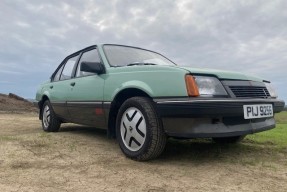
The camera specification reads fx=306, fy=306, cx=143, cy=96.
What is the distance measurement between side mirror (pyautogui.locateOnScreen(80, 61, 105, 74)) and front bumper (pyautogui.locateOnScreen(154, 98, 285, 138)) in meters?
1.22

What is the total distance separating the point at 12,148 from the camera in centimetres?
397

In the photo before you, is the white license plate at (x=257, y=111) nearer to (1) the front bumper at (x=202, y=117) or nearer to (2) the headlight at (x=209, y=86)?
(1) the front bumper at (x=202, y=117)

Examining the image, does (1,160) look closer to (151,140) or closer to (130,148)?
(130,148)

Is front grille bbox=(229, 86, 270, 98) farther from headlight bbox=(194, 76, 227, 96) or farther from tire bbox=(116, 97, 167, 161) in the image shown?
tire bbox=(116, 97, 167, 161)

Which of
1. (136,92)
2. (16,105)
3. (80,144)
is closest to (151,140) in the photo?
(136,92)

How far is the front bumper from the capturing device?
295cm

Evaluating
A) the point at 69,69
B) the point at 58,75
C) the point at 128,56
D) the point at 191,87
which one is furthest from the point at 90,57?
the point at 191,87

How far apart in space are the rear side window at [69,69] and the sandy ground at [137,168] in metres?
1.46

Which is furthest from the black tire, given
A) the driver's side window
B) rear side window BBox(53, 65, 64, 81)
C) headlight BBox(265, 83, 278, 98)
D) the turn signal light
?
rear side window BBox(53, 65, 64, 81)

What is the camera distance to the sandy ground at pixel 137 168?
2.59 m

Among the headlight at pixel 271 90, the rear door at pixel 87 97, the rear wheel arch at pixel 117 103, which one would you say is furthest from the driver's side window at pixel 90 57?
the headlight at pixel 271 90

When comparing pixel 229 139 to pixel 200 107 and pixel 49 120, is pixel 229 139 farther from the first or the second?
pixel 49 120

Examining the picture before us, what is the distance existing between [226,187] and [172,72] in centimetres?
125

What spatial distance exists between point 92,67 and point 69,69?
161 cm
